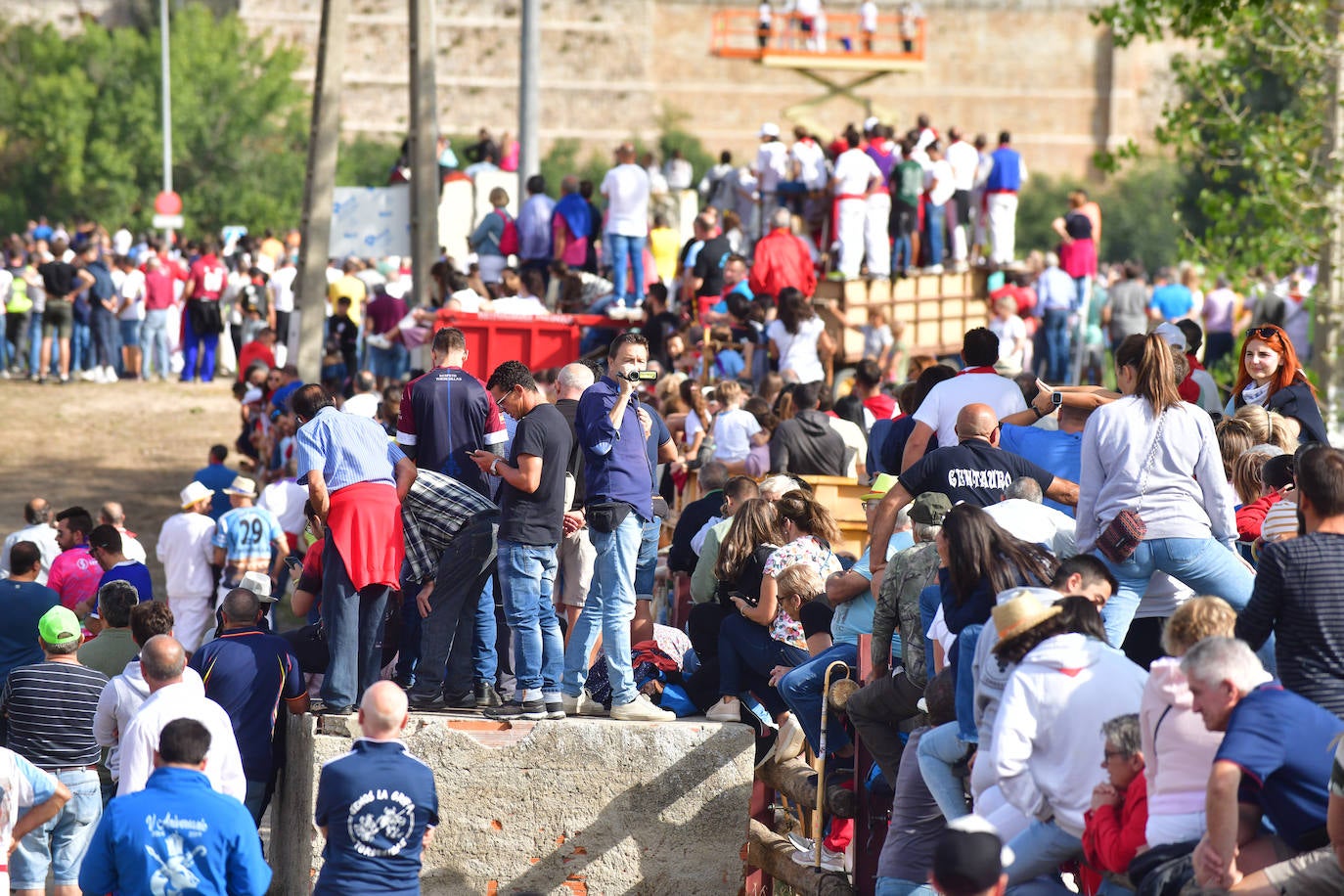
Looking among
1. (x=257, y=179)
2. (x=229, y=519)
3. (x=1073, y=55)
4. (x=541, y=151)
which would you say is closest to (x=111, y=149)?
(x=257, y=179)

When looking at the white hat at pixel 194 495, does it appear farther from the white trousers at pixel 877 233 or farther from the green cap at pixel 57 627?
the white trousers at pixel 877 233

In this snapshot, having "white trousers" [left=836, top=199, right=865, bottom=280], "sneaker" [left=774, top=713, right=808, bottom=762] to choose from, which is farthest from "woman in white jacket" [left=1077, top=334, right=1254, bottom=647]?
"white trousers" [left=836, top=199, right=865, bottom=280]

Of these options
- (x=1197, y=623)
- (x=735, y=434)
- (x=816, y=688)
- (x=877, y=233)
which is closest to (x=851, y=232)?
(x=877, y=233)

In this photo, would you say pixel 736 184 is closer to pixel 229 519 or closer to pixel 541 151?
pixel 229 519

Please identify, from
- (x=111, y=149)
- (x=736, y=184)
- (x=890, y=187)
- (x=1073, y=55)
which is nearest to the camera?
(x=890, y=187)

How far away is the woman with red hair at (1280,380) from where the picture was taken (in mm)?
9398

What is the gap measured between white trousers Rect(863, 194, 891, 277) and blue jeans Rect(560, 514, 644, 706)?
36.3 feet

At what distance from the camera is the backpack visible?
19.2 m

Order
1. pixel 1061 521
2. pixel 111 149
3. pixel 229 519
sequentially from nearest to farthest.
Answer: pixel 1061 521 → pixel 229 519 → pixel 111 149

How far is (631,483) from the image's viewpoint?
904 centimetres

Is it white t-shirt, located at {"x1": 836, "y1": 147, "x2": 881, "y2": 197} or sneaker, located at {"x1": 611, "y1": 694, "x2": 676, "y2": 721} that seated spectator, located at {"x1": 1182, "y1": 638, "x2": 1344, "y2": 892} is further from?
white t-shirt, located at {"x1": 836, "y1": 147, "x2": 881, "y2": 197}

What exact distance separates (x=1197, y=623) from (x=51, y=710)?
624 cm

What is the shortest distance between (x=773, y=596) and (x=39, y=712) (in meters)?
4.00

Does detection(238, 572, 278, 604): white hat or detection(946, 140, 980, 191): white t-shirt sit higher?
detection(946, 140, 980, 191): white t-shirt
